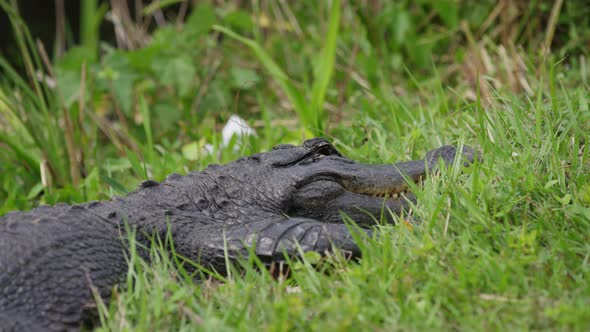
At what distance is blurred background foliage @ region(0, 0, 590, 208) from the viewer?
164 inches

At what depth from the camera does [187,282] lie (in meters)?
2.43

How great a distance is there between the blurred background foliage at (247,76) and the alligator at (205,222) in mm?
925

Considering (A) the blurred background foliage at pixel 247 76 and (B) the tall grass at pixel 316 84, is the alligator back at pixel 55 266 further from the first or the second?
(B) the tall grass at pixel 316 84

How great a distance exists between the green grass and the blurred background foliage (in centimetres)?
2

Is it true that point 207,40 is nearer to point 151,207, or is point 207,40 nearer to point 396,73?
point 396,73

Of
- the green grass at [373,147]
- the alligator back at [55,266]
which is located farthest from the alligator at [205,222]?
the green grass at [373,147]

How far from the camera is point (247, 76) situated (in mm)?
5250

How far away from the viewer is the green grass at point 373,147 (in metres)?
2.04

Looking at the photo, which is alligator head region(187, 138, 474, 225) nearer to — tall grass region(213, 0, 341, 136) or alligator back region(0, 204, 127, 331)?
alligator back region(0, 204, 127, 331)

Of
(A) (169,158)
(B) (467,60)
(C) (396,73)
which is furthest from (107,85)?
(B) (467,60)

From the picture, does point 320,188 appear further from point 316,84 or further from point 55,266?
point 316,84

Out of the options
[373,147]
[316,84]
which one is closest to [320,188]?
[373,147]

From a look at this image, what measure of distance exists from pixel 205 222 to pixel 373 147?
52.6 inches

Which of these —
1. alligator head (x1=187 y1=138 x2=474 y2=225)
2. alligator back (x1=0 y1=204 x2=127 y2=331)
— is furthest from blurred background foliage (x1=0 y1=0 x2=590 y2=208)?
alligator back (x1=0 y1=204 x2=127 y2=331)
